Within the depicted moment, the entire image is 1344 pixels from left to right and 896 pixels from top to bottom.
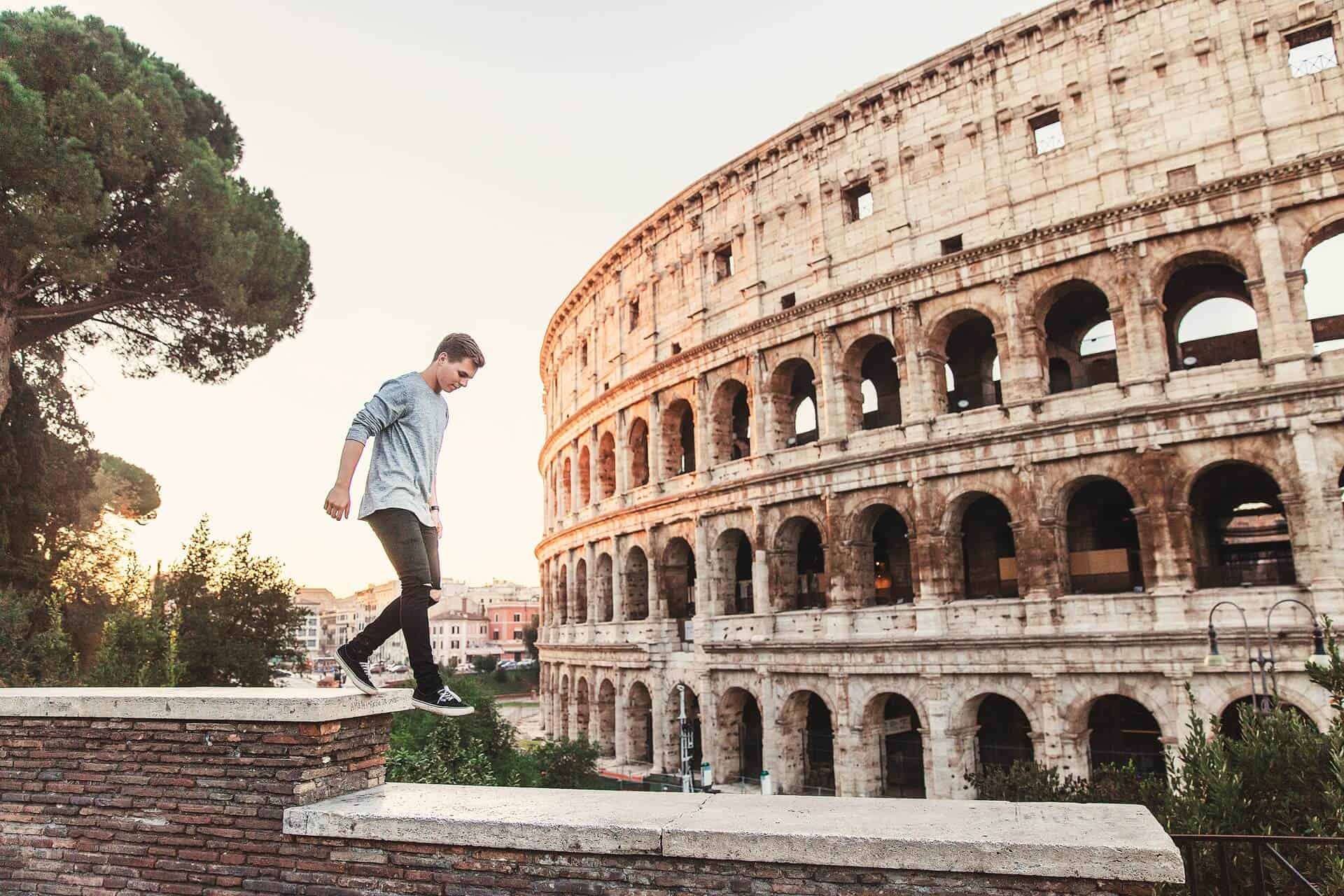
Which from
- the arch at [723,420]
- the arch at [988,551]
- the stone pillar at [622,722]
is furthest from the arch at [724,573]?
the arch at [988,551]

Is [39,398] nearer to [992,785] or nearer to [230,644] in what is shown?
[230,644]

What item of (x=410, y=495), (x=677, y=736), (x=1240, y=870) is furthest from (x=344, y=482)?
(x=677, y=736)

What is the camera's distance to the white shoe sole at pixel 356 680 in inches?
195

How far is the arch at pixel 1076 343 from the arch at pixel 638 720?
1461 centimetres

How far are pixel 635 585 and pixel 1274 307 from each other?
18.4 meters

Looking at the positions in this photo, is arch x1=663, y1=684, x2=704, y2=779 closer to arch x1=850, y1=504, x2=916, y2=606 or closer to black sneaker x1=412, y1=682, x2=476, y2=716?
arch x1=850, y1=504, x2=916, y2=606

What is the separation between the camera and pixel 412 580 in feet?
15.9

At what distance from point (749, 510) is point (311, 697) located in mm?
19129

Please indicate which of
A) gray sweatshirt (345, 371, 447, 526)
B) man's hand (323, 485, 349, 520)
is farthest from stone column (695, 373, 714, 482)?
man's hand (323, 485, 349, 520)

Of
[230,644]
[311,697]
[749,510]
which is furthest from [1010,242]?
[230,644]

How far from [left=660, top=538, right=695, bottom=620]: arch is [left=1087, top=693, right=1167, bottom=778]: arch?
11355 millimetres

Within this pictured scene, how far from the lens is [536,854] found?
4.05 m

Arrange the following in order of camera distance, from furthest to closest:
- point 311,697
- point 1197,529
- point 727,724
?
point 727,724
point 1197,529
point 311,697

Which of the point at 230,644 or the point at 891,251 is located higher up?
the point at 891,251
